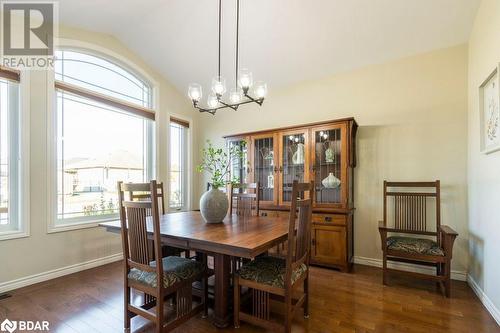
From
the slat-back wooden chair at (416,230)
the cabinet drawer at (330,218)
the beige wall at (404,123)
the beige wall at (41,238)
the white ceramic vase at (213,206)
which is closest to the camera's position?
the white ceramic vase at (213,206)

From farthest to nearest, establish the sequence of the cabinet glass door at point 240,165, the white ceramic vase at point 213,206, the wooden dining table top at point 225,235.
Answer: the cabinet glass door at point 240,165
the white ceramic vase at point 213,206
the wooden dining table top at point 225,235

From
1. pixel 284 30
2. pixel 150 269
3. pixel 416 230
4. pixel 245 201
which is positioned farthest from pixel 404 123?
pixel 150 269

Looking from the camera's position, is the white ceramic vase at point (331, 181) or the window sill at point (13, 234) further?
the white ceramic vase at point (331, 181)

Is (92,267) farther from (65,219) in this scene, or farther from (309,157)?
(309,157)

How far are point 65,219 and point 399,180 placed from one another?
13.8ft

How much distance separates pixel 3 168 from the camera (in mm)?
2668

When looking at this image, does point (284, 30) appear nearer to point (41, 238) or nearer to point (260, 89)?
point (260, 89)

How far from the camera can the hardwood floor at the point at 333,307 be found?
6.52 feet

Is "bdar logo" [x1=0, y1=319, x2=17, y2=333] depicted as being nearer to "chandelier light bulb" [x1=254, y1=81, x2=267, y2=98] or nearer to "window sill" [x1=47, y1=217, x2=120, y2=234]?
"window sill" [x1=47, y1=217, x2=120, y2=234]

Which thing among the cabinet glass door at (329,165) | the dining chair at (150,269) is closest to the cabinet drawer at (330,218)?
the cabinet glass door at (329,165)

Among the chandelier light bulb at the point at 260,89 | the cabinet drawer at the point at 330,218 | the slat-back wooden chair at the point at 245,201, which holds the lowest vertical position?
the cabinet drawer at the point at 330,218

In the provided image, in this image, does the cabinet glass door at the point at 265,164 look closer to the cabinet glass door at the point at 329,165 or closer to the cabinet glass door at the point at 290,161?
the cabinet glass door at the point at 290,161

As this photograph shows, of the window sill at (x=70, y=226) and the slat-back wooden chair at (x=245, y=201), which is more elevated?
the slat-back wooden chair at (x=245, y=201)

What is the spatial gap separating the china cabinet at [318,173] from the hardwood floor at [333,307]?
45 cm
